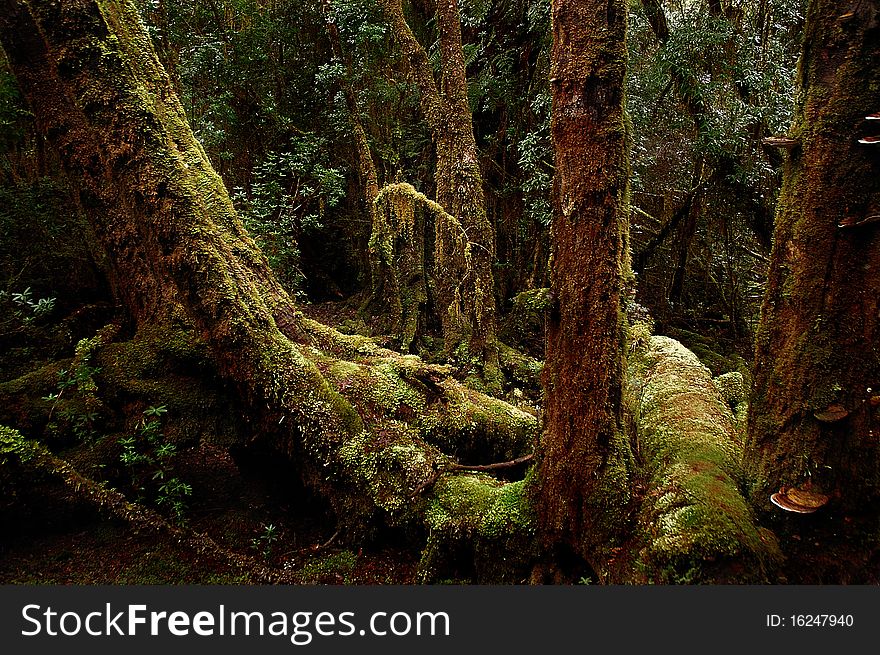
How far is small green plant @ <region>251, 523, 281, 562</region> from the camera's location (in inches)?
144

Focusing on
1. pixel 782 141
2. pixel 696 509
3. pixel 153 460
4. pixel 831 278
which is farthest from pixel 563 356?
pixel 153 460

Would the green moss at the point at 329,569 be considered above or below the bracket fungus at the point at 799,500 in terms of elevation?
below

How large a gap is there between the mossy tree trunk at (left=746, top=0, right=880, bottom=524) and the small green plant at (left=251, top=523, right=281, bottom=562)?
327 cm

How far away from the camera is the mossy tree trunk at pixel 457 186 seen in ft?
21.7

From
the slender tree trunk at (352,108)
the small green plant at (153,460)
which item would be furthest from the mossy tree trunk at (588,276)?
the slender tree trunk at (352,108)

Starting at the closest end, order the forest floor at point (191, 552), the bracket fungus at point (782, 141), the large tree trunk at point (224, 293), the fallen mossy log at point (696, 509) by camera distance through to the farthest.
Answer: the fallen mossy log at point (696, 509)
the bracket fungus at point (782, 141)
the large tree trunk at point (224, 293)
the forest floor at point (191, 552)

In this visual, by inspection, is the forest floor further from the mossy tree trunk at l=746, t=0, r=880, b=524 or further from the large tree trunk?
the mossy tree trunk at l=746, t=0, r=880, b=524

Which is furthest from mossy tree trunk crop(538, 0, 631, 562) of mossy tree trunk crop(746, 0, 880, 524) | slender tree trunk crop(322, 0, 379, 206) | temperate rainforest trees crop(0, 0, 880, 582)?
slender tree trunk crop(322, 0, 379, 206)

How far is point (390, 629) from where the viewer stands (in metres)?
2.33

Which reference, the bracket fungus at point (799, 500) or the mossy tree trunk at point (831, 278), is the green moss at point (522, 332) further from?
the bracket fungus at point (799, 500)

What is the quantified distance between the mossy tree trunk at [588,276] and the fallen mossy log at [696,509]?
0.73 ft

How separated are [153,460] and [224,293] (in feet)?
5.01

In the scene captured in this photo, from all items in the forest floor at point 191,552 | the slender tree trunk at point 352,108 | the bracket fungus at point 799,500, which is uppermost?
the slender tree trunk at point 352,108

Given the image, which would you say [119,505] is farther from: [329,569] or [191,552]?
[329,569]
